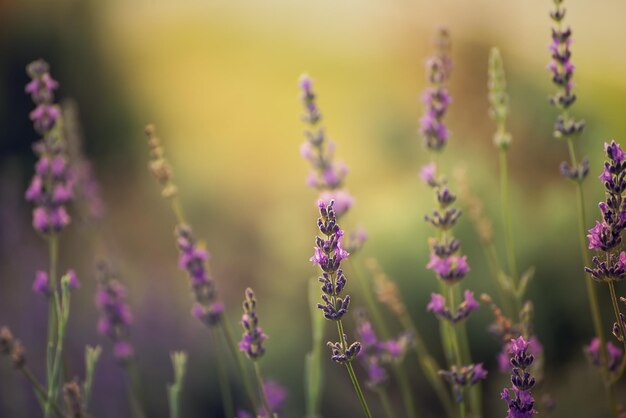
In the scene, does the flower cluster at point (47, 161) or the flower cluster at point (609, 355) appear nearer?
the flower cluster at point (609, 355)

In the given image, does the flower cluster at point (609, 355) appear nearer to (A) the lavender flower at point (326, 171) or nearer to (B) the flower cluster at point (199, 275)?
(A) the lavender flower at point (326, 171)

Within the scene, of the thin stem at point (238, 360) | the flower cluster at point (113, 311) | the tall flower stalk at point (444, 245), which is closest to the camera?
the tall flower stalk at point (444, 245)

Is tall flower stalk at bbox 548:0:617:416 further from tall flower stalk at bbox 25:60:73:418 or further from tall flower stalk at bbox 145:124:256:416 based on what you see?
tall flower stalk at bbox 25:60:73:418

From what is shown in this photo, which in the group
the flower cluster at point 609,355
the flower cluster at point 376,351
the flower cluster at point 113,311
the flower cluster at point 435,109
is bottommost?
the flower cluster at point 609,355

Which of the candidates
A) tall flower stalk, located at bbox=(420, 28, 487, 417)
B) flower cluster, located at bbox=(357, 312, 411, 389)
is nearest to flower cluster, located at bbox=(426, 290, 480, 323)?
tall flower stalk, located at bbox=(420, 28, 487, 417)

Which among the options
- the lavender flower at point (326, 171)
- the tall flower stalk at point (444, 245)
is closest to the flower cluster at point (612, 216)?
the tall flower stalk at point (444, 245)

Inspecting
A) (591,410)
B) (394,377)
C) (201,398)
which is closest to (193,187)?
(201,398)

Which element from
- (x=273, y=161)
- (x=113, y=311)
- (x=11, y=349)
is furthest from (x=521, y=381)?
(x=273, y=161)

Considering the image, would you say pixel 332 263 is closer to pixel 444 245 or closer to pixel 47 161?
pixel 444 245

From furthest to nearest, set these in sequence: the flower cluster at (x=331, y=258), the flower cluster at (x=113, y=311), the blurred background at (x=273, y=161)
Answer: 1. the blurred background at (x=273, y=161)
2. the flower cluster at (x=113, y=311)
3. the flower cluster at (x=331, y=258)
